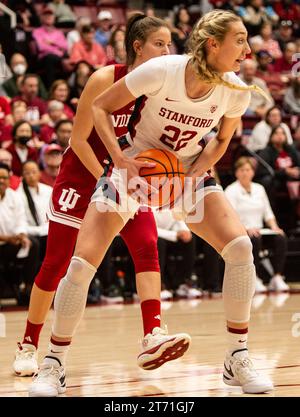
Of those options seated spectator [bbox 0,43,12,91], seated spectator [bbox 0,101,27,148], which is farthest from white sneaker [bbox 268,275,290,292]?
seated spectator [bbox 0,43,12,91]

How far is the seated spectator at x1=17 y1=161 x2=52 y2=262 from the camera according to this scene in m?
8.88

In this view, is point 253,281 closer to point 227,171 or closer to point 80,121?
point 80,121

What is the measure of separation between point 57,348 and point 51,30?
364 inches

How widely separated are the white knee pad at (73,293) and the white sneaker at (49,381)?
0.55 ft

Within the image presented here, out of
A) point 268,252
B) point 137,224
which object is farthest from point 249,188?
point 137,224

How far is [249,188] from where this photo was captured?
10.0 meters

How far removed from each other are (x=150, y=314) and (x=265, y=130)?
7.50 metres

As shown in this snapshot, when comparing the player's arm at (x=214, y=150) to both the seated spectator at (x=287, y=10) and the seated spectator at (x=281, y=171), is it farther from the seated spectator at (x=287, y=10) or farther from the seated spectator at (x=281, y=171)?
the seated spectator at (x=287, y=10)

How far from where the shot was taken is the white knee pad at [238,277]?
3881mm

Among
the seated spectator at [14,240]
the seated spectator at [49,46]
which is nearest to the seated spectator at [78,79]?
the seated spectator at [49,46]

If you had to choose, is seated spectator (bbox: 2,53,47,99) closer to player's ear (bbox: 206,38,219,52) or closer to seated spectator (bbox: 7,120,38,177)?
seated spectator (bbox: 7,120,38,177)

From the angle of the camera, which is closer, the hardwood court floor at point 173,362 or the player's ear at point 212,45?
the player's ear at point 212,45

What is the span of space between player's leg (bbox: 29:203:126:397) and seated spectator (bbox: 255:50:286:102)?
1016 cm

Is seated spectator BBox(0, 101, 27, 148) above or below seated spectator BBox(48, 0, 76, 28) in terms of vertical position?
above
